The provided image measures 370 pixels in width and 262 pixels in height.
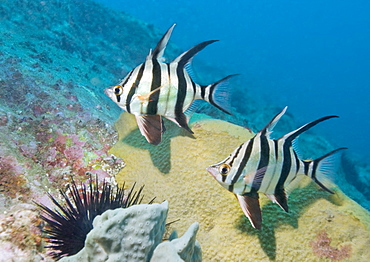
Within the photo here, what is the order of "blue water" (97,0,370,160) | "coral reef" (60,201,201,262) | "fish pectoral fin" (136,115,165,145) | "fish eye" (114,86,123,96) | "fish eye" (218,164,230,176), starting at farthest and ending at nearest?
"blue water" (97,0,370,160) → "fish pectoral fin" (136,115,165,145) → "fish eye" (114,86,123,96) → "fish eye" (218,164,230,176) → "coral reef" (60,201,201,262)

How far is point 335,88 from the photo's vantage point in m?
79.5

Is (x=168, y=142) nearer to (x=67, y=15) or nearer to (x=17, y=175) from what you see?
(x=17, y=175)

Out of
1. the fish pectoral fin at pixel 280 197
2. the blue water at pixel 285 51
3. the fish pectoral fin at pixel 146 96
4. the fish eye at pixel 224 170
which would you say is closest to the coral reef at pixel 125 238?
the fish eye at pixel 224 170

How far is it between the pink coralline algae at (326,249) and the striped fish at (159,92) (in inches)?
59.5

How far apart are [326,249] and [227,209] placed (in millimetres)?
955

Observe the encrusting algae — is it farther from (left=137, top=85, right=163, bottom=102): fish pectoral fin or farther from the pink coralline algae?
(left=137, top=85, right=163, bottom=102): fish pectoral fin

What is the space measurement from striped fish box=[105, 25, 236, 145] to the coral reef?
37.2 inches

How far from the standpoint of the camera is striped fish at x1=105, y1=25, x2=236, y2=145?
2348mm

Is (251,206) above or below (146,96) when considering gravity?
below

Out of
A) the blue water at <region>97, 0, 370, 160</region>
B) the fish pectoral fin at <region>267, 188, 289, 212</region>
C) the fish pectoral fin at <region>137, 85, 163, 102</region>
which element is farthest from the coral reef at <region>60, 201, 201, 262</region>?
the blue water at <region>97, 0, 370, 160</region>

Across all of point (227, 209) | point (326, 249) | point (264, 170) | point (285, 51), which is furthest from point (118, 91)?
point (285, 51)

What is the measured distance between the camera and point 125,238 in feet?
4.99

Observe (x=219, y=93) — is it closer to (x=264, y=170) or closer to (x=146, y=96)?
(x=146, y=96)

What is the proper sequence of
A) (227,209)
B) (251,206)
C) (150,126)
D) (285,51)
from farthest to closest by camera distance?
(285,51) → (227,209) → (150,126) → (251,206)
